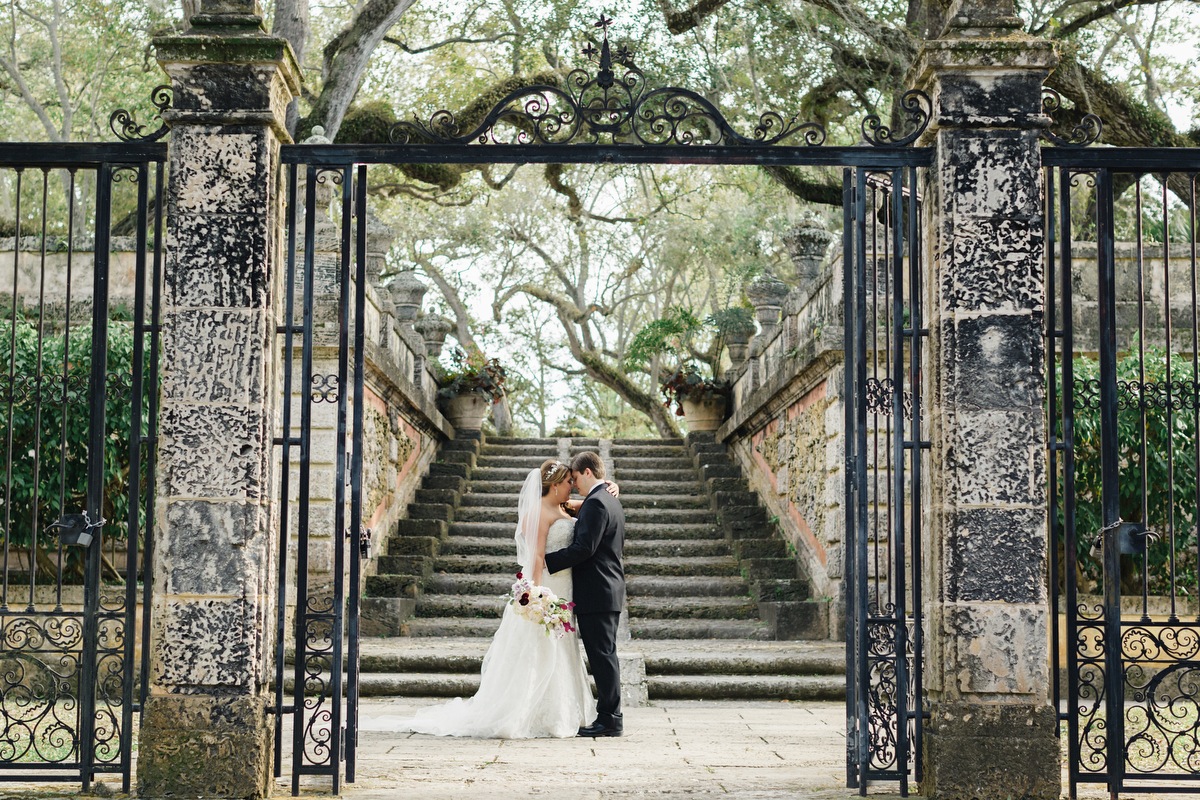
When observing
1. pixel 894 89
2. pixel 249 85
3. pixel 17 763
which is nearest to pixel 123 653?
pixel 17 763

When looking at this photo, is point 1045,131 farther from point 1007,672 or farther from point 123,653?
point 123,653

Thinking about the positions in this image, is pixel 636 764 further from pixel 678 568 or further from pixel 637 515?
pixel 637 515

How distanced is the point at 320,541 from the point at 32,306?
12.4 feet

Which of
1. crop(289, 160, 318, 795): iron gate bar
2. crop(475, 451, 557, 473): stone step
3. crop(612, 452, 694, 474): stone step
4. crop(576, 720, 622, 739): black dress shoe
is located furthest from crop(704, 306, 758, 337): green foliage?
crop(289, 160, 318, 795): iron gate bar

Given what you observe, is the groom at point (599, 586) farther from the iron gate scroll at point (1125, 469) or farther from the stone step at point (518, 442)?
the stone step at point (518, 442)

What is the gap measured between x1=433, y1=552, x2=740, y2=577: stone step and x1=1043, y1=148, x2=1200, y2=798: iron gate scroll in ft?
11.3

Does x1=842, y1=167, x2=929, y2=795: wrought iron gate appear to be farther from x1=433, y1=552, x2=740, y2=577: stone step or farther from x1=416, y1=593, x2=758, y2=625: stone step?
x1=433, y1=552, x2=740, y2=577: stone step

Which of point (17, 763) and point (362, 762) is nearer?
point (17, 763)

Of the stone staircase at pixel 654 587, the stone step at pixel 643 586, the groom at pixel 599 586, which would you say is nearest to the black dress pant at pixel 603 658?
the groom at pixel 599 586

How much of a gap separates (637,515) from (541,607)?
7243 millimetres

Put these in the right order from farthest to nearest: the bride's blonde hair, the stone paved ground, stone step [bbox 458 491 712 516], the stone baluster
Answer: the stone baluster → stone step [bbox 458 491 712 516] → the bride's blonde hair → the stone paved ground

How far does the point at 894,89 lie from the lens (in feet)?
45.6

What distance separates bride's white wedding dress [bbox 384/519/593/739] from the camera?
783 cm

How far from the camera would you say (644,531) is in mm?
14266
